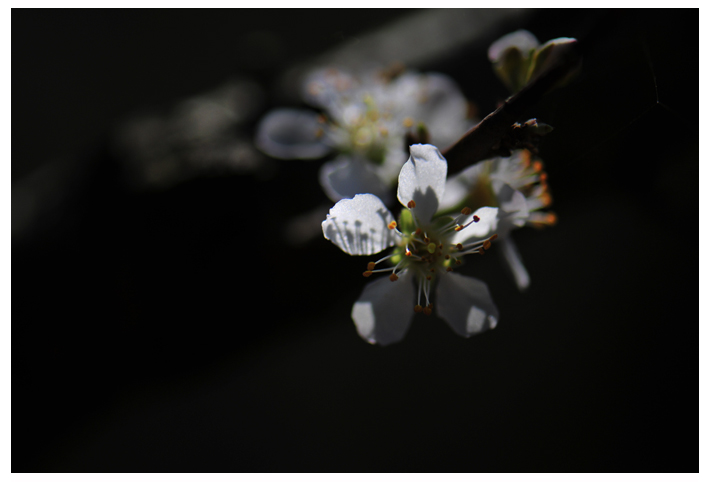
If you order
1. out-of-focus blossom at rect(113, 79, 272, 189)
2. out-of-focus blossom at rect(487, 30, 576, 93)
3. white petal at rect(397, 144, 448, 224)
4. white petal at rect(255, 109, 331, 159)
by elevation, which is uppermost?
out-of-focus blossom at rect(113, 79, 272, 189)

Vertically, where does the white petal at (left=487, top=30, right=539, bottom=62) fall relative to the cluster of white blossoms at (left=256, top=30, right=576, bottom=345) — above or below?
above

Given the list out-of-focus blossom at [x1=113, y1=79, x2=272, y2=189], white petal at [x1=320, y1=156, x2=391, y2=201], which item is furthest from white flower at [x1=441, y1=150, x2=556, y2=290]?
out-of-focus blossom at [x1=113, y1=79, x2=272, y2=189]

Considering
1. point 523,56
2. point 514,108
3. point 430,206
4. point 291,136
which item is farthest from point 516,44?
point 291,136

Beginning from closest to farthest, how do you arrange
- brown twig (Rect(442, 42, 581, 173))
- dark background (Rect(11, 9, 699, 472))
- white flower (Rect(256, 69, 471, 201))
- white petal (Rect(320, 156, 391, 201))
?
1. brown twig (Rect(442, 42, 581, 173))
2. white petal (Rect(320, 156, 391, 201))
3. white flower (Rect(256, 69, 471, 201))
4. dark background (Rect(11, 9, 699, 472))

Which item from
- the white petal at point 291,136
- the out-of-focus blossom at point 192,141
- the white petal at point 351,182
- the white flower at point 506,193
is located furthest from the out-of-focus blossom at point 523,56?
the out-of-focus blossom at point 192,141

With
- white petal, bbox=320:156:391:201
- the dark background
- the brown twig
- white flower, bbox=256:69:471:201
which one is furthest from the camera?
the dark background

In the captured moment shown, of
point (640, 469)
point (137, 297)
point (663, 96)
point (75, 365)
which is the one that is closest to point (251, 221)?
point (137, 297)

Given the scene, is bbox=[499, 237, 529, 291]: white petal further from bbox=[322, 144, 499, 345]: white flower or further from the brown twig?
the brown twig

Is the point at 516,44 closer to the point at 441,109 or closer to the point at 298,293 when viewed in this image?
the point at 441,109

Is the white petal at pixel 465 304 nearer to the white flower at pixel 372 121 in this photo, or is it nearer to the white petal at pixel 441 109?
the white flower at pixel 372 121
